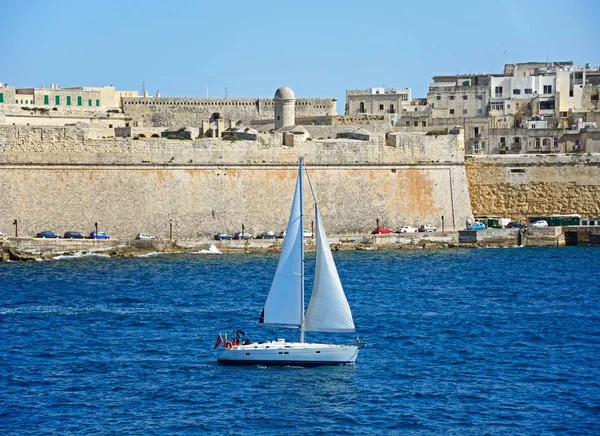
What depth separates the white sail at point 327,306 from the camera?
28.0 meters

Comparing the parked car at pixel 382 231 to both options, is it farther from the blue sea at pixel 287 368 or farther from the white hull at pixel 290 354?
the white hull at pixel 290 354

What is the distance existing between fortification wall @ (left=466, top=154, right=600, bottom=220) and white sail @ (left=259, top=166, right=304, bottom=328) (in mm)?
27293

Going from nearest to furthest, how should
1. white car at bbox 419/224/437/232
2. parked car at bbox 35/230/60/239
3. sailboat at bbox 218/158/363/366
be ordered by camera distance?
sailboat at bbox 218/158/363/366, parked car at bbox 35/230/60/239, white car at bbox 419/224/437/232

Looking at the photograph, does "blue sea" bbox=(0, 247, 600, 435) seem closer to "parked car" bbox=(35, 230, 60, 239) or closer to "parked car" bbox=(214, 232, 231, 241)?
"parked car" bbox=(35, 230, 60, 239)

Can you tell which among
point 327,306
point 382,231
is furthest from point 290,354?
point 382,231

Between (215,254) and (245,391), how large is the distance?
21501 mm

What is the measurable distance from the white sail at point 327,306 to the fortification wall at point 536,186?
89.6 feet

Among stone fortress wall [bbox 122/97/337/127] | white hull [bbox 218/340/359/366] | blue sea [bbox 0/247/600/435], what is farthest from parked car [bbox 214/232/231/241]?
white hull [bbox 218/340/359/366]

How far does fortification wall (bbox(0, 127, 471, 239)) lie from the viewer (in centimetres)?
4700

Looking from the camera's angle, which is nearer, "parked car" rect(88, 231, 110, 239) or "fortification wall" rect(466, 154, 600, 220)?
"parked car" rect(88, 231, 110, 239)

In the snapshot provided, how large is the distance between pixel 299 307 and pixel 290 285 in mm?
470

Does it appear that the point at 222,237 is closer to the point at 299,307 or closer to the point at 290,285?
the point at 290,285

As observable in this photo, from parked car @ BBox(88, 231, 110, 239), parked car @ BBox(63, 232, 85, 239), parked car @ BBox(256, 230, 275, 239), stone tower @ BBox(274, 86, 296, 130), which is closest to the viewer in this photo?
parked car @ BBox(63, 232, 85, 239)

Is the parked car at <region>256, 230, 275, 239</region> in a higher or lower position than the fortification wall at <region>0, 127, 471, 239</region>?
lower
